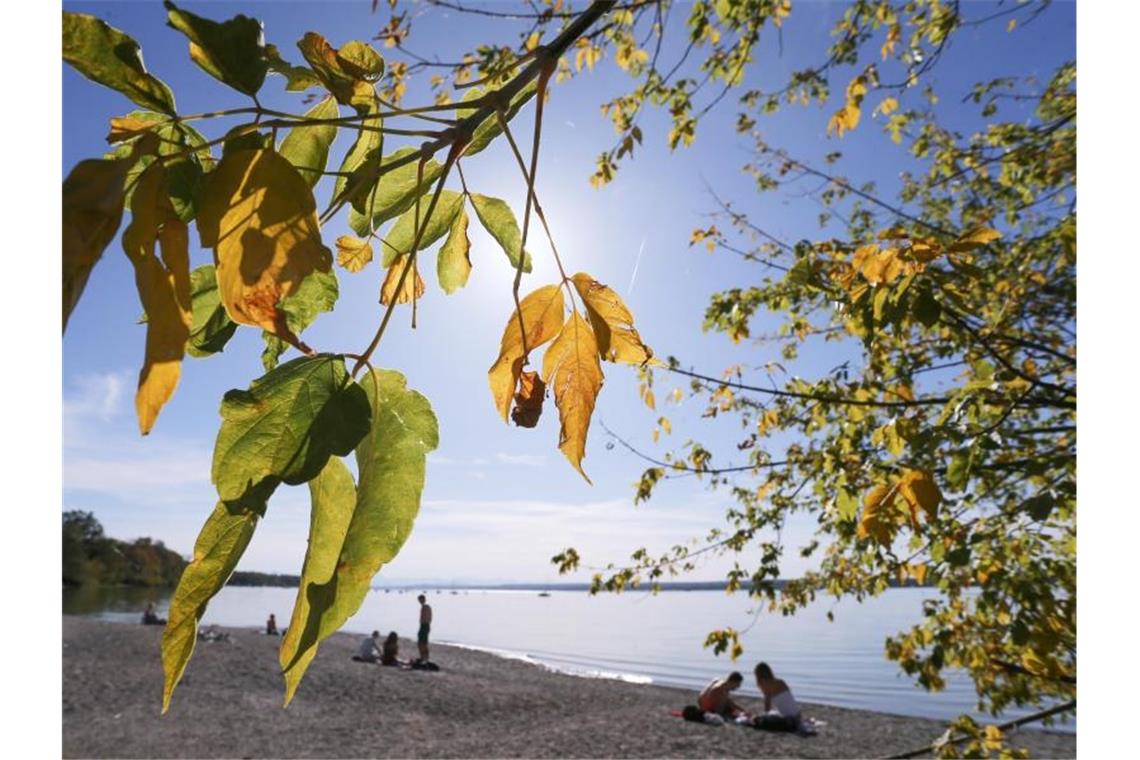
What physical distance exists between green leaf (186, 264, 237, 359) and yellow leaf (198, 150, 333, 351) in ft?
0.65

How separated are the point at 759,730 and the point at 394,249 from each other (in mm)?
15346

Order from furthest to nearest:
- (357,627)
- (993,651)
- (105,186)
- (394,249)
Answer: (357,627), (993,651), (394,249), (105,186)

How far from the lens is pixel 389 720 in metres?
13.7

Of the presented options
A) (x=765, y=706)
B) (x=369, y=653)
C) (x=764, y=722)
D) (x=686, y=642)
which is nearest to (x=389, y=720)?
(x=369, y=653)

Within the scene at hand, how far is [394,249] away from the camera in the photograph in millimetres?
889

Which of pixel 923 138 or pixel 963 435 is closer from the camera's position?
pixel 963 435

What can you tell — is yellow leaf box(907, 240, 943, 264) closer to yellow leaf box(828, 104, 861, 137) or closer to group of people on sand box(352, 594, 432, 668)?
yellow leaf box(828, 104, 861, 137)

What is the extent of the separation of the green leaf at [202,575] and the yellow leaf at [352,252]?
417 mm

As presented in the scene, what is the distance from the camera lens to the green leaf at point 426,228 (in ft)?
2.79

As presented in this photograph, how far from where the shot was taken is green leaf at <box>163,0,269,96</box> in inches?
19.8

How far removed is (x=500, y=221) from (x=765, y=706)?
52.4 ft

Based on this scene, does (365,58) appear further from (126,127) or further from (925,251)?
(925,251)

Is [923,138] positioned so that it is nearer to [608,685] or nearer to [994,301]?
[994,301]

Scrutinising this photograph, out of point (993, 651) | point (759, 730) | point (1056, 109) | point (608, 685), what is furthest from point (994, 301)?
point (608, 685)
